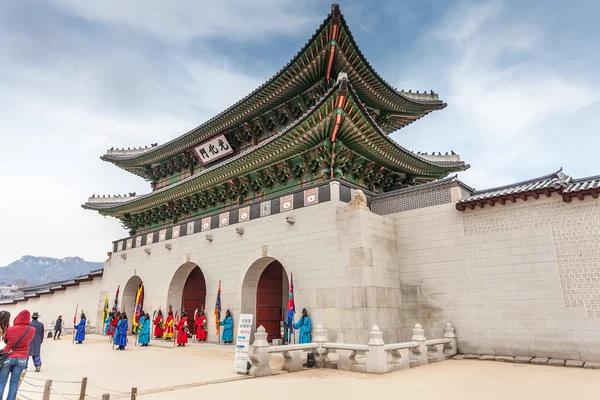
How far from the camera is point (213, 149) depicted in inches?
802

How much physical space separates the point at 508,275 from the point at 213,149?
1495 centimetres

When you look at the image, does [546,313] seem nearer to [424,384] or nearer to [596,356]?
[596,356]

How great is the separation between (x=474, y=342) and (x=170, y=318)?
1288cm

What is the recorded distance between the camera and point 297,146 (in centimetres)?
1398

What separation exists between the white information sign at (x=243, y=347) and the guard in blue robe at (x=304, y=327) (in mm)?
2966

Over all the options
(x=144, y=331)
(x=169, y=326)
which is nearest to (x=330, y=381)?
(x=144, y=331)

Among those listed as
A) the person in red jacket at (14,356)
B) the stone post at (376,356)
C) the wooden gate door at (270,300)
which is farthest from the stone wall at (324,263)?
the person in red jacket at (14,356)

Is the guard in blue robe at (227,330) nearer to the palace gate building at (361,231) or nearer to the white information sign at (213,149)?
the palace gate building at (361,231)

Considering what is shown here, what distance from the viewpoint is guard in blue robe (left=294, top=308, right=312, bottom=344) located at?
12.2m

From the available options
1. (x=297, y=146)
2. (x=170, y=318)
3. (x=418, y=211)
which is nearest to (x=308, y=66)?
(x=297, y=146)

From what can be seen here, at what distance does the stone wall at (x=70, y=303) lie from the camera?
25.4 m

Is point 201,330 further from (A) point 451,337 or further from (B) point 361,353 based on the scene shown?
(A) point 451,337

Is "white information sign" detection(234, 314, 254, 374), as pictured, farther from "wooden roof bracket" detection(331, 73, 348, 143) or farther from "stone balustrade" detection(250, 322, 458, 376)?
"wooden roof bracket" detection(331, 73, 348, 143)

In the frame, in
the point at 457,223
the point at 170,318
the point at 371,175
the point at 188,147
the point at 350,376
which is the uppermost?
the point at 188,147
